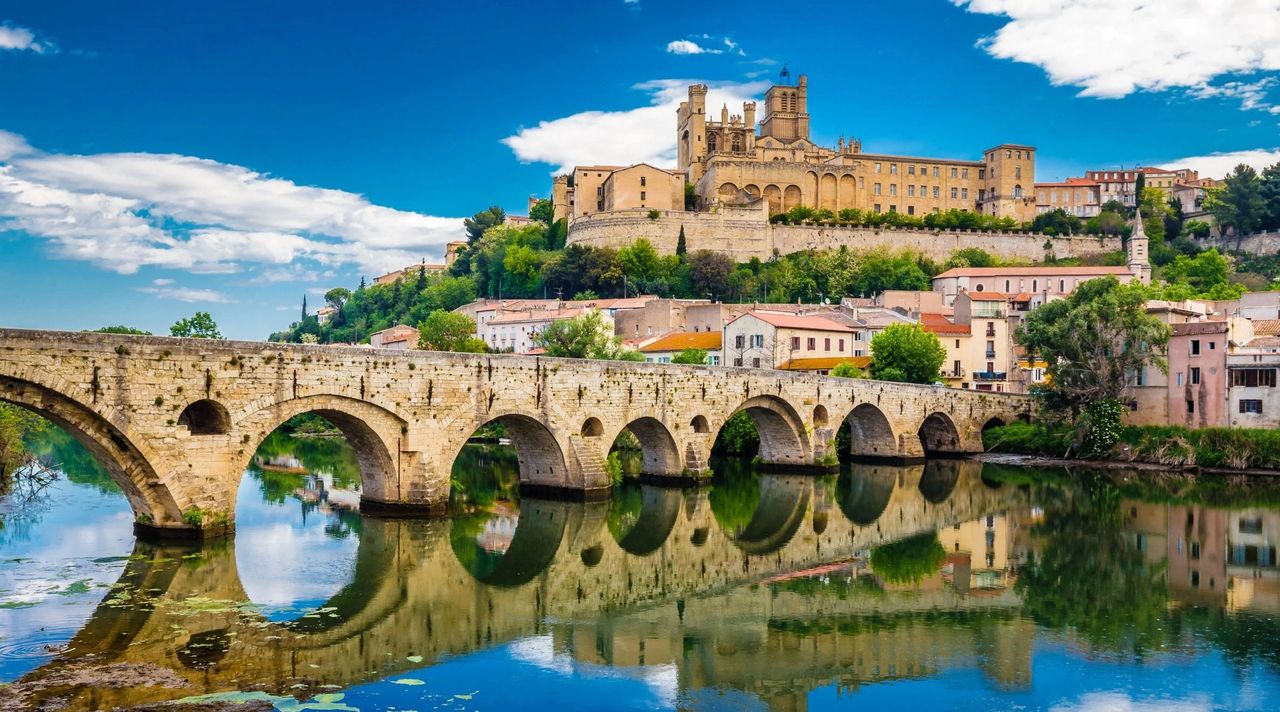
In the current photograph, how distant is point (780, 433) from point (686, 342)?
19163 mm

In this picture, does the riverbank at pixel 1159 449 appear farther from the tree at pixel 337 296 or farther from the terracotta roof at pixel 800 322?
the tree at pixel 337 296

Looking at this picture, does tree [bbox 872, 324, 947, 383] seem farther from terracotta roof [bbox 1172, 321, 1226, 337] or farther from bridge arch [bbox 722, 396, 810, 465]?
bridge arch [bbox 722, 396, 810, 465]

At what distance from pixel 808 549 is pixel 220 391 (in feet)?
44.1

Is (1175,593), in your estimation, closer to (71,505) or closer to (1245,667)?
(1245,667)

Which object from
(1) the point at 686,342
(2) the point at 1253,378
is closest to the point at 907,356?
(1) the point at 686,342

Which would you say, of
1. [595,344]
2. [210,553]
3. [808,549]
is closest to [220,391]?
[210,553]

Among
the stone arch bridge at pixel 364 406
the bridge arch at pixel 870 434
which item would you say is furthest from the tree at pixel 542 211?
the stone arch bridge at pixel 364 406

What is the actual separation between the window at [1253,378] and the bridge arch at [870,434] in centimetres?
1314

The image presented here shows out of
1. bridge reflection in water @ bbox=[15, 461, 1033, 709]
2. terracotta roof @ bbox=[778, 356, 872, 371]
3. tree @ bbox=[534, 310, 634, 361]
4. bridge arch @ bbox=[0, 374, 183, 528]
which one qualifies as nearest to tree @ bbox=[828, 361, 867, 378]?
terracotta roof @ bbox=[778, 356, 872, 371]

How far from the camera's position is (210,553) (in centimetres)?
1975

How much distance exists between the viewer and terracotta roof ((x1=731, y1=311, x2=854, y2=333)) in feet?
169

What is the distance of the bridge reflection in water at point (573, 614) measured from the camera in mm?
13906

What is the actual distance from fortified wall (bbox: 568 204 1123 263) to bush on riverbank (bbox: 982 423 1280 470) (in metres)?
40.7

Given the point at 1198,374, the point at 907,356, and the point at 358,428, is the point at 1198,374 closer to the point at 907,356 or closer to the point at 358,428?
the point at 907,356
